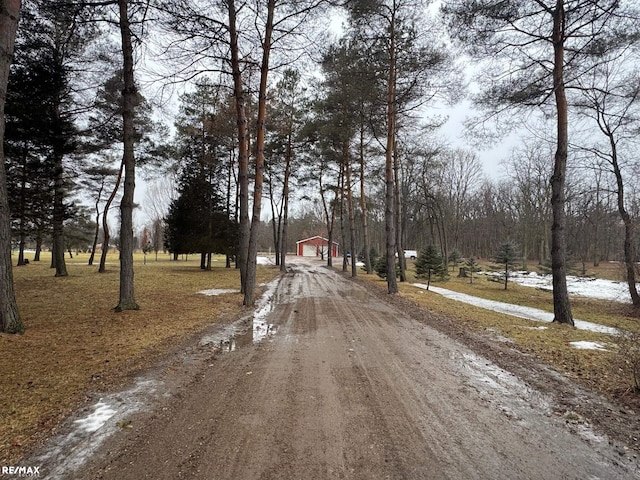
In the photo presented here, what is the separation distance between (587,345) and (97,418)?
7160mm

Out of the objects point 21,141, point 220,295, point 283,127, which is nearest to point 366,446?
point 220,295

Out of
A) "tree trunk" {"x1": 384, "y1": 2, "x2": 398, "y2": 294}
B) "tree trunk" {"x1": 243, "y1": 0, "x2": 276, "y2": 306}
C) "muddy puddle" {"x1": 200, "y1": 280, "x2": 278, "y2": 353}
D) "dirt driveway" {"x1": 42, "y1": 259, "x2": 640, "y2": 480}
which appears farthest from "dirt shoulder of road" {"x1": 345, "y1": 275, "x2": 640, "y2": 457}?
"tree trunk" {"x1": 384, "y1": 2, "x2": 398, "y2": 294}

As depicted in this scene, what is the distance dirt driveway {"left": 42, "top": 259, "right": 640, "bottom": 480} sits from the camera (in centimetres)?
227

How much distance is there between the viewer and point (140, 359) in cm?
454

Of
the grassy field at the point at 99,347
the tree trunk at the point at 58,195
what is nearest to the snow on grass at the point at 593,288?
the grassy field at the point at 99,347

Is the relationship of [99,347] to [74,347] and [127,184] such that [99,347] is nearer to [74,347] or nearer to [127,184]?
[74,347]

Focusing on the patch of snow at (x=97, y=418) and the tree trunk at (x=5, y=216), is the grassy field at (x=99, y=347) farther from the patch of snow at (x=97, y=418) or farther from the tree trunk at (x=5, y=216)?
the tree trunk at (x=5, y=216)

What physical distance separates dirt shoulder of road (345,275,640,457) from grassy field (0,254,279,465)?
15.5ft

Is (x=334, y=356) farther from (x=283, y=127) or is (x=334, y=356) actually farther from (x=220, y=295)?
(x=283, y=127)

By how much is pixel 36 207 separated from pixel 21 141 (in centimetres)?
191

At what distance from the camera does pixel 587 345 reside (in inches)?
221

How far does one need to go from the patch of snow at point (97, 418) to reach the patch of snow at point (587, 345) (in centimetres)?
669

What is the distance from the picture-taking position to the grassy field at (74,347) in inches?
117

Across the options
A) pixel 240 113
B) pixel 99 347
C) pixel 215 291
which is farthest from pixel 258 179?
pixel 99 347
